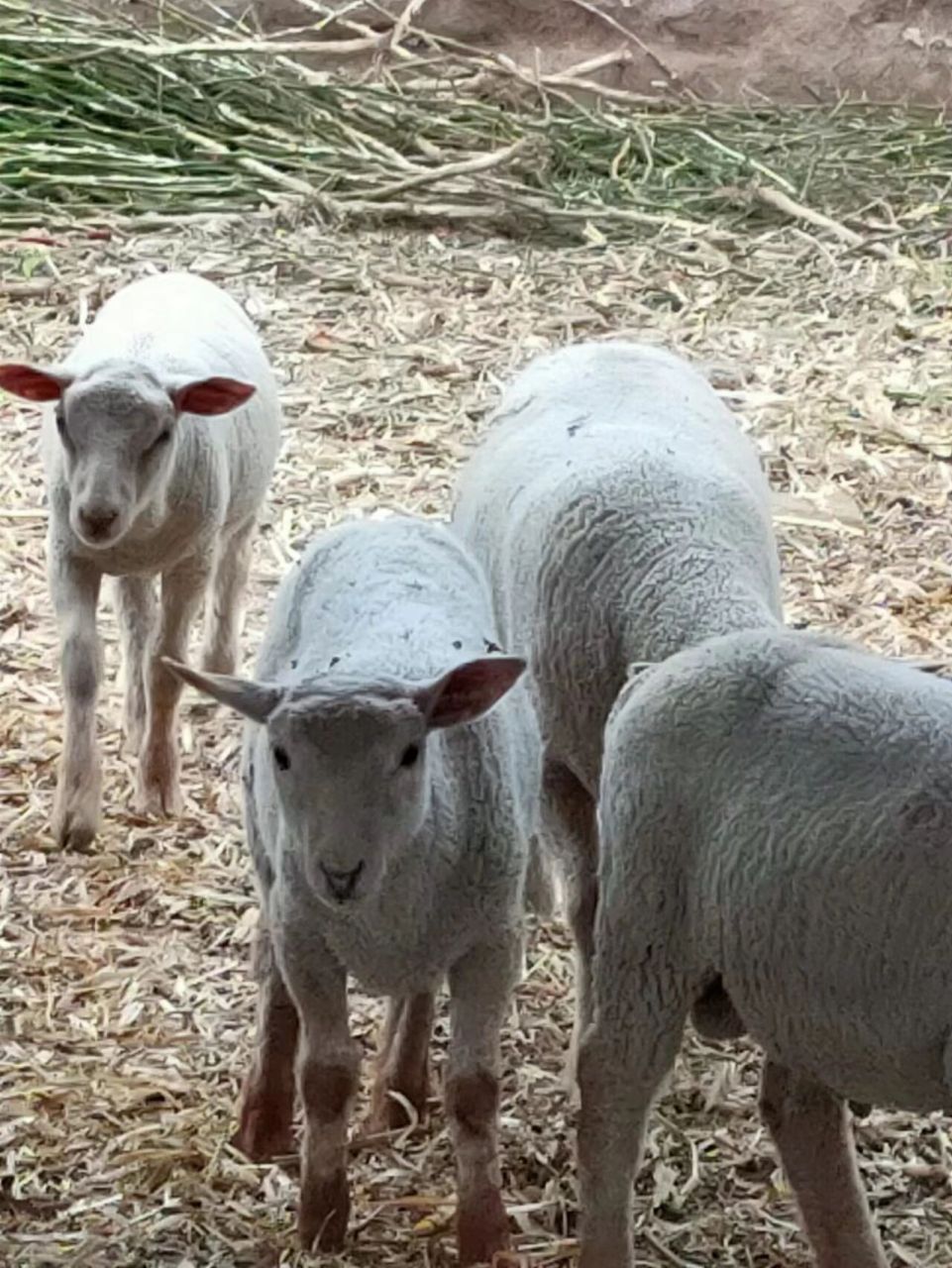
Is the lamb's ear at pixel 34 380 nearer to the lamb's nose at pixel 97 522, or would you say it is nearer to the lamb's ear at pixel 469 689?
the lamb's nose at pixel 97 522

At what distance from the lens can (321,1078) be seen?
12.3ft

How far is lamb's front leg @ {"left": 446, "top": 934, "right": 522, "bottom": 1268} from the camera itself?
3.76 meters

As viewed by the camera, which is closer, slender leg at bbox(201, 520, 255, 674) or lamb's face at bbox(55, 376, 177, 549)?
lamb's face at bbox(55, 376, 177, 549)

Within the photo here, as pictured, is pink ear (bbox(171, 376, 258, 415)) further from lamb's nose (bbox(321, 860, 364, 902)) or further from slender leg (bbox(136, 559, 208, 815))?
lamb's nose (bbox(321, 860, 364, 902))

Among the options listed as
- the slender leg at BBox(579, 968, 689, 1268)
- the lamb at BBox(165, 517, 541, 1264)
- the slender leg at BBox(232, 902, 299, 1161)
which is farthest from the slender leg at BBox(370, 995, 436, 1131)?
the slender leg at BBox(579, 968, 689, 1268)

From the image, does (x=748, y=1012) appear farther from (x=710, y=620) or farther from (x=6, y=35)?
(x=6, y=35)

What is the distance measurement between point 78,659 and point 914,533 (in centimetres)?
265

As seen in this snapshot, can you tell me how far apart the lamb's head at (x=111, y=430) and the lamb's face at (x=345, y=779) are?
5.32 feet

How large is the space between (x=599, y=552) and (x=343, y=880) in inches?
42.6

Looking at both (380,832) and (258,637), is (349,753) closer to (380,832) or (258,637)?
(380,832)

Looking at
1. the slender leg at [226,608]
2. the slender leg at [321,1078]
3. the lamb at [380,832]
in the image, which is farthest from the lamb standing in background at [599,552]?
the slender leg at [226,608]

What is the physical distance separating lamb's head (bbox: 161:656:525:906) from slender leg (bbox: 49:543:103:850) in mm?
1875

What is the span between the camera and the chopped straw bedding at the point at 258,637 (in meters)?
3.96

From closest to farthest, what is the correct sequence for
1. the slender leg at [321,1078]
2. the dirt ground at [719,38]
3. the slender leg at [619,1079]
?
the slender leg at [619,1079], the slender leg at [321,1078], the dirt ground at [719,38]
